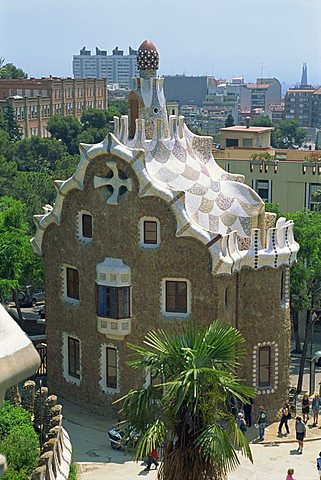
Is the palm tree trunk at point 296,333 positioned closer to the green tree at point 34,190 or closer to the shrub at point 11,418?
the green tree at point 34,190

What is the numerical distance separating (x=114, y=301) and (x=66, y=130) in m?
69.4

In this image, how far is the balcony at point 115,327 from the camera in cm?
2895

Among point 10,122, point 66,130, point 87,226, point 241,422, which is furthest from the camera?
point 10,122

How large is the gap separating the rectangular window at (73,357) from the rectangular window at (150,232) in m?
5.19

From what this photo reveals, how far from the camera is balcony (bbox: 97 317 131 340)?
28953mm

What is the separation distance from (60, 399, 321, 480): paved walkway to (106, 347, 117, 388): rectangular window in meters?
1.32

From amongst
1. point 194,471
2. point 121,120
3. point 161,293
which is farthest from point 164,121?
point 194,471

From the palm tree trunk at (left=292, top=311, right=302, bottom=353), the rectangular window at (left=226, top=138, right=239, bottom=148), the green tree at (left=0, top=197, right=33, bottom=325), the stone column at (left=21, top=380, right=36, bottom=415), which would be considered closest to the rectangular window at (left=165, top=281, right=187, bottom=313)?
A: the stone column at (left=21, top=380, right=36, bottom=415)

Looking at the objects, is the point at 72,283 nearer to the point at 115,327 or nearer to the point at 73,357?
the point at 73,357

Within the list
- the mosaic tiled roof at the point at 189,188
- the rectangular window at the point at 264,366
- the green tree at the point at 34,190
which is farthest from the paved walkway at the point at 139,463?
the green tree at the point at 34,190

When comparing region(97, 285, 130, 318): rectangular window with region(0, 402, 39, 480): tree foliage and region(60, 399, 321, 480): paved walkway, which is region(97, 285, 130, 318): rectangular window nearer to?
region(60, 399, 321, 480): paved walkway

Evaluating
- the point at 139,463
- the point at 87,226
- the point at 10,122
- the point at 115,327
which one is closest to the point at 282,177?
the point at 87,226

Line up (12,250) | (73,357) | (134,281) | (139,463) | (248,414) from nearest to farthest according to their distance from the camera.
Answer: (139,463)
(134,281)
(248,414)
(73,357)
(12,250)

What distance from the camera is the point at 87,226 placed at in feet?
98.4
